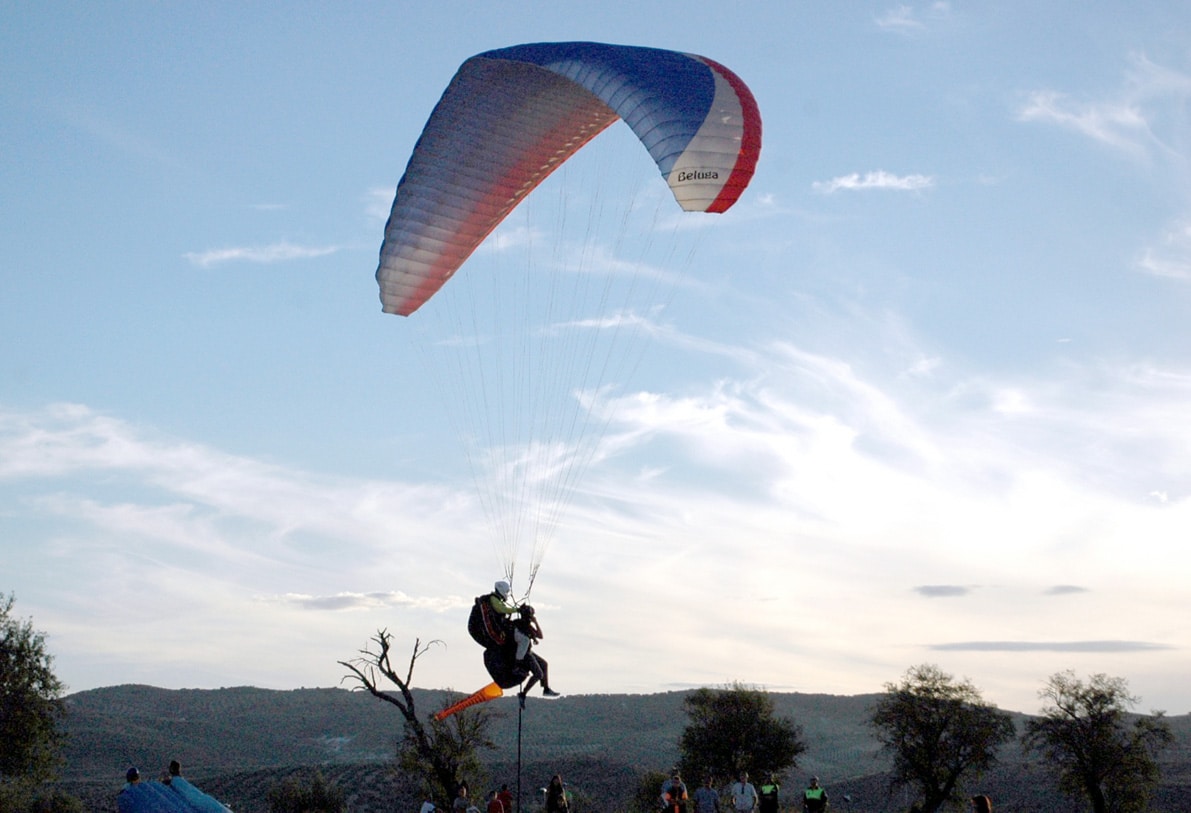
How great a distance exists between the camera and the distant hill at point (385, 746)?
5272 cm

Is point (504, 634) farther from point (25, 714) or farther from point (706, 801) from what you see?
point (25, 714)

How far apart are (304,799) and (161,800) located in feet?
101

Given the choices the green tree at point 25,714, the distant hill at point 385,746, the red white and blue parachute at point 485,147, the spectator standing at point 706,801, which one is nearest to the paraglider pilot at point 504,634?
the spectator standing at point 706,801

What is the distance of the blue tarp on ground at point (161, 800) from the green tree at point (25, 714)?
969 inches

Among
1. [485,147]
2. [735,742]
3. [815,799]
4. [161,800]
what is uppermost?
[485,147]

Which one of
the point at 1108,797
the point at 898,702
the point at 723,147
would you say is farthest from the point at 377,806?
the point at 723,147

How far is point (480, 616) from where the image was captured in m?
15.6

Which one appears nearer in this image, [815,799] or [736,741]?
[815,799]

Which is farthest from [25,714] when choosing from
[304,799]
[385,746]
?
[385,746]

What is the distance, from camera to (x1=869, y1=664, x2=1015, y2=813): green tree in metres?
38.4

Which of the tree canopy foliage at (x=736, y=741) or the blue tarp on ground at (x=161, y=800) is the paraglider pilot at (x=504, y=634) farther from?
the tree canopy foliage at (x=736, y=741)

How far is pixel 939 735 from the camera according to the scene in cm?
3888

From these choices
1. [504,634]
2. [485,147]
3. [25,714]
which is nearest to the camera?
[504,634]

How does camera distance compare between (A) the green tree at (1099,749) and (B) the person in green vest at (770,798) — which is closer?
(B) the person in green vest at (770,798)
